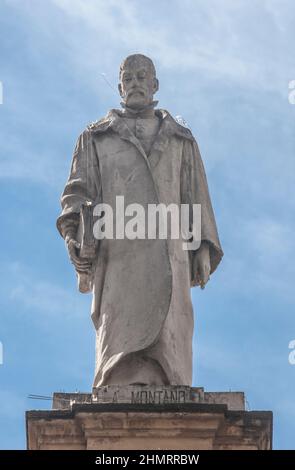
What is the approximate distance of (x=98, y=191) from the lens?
2717 centimetres

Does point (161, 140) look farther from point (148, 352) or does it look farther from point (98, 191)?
point (148, 352)

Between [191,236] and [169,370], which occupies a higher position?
[191,236]

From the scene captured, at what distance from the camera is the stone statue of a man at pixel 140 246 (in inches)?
1012

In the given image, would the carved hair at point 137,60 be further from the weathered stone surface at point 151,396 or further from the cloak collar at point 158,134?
the weathered stone surface at point 151,396

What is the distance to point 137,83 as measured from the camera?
2797cm

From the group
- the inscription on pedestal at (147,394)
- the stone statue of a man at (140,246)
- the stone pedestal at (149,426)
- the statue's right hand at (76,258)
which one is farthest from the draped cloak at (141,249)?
the stone pedestal at (149,426)

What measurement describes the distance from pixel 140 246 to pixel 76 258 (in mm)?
840

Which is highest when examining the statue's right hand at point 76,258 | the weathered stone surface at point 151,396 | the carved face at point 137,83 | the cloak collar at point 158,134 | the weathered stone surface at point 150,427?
the carved face at point 137,83

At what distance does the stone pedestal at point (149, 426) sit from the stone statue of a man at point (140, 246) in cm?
112

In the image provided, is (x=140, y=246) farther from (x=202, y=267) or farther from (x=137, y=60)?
(x=137, y=60)

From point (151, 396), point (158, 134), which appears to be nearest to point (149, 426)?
point (151, 396)

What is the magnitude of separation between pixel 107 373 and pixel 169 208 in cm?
258
